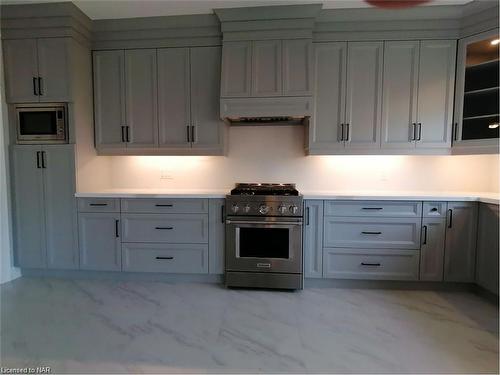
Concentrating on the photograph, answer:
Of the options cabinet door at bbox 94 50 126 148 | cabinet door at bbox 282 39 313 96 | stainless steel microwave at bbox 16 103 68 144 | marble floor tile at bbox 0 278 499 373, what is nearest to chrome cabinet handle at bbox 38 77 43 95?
stainless steel microwave at bbox 16 103 68 144

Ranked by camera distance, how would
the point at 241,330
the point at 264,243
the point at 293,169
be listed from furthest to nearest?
1. the point at 293,169
2. the point at 264,243
3. the point at 241,330

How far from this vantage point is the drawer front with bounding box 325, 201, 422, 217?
8.25 feet

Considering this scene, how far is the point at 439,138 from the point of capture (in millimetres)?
2703

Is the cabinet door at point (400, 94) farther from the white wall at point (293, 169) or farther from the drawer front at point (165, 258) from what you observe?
the drawer front at point (165, 258)

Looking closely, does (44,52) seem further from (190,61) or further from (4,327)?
(4,327)

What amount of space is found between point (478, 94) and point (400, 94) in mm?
689

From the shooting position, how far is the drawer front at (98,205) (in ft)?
8.90

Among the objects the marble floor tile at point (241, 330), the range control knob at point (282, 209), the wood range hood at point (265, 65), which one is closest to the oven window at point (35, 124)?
the marble floor tile at point (241, 330)

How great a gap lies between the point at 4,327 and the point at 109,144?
1.82 meters

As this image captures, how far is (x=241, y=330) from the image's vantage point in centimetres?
Result: 194

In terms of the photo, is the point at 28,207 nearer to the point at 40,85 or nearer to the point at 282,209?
the point at 40,85

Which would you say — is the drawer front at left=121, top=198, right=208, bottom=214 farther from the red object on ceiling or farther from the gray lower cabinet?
the red object on ceiling

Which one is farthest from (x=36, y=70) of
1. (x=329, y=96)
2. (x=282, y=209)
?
(x=329, y=96)

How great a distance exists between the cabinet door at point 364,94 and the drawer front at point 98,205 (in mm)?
2434
